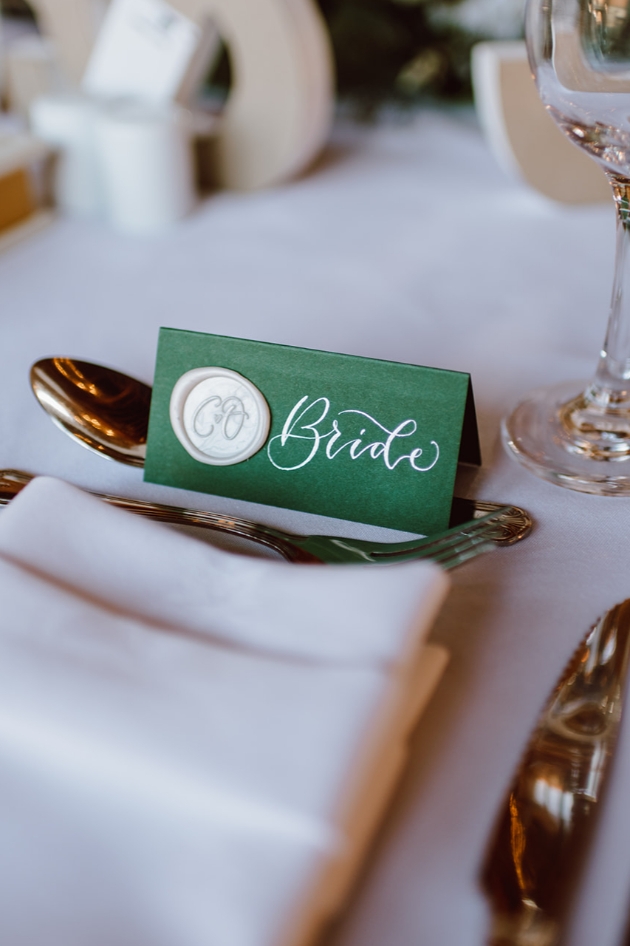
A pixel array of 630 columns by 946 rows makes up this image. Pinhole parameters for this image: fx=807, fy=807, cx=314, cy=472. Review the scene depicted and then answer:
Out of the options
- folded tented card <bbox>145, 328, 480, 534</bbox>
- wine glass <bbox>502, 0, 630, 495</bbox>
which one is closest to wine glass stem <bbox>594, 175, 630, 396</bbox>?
wine glass <bbox>502, 0, 630, 495</bbox>

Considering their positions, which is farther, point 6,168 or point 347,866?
point 6,168

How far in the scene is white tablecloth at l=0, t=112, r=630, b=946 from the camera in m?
0.25

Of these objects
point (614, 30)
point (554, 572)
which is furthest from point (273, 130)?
point (554, 572)

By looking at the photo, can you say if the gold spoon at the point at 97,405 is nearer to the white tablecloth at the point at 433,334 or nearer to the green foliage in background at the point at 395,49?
the white tablecloth at the point at 433,334

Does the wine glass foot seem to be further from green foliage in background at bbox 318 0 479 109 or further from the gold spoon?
green foliage in background at bbox 318 0 479 109

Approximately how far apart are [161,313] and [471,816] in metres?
0.49

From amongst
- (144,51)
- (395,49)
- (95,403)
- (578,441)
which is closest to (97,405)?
(95,403)

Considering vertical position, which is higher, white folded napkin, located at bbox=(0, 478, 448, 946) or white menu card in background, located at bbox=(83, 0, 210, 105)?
white menu card in background, located at bbox=(83, 0, 210, 105)

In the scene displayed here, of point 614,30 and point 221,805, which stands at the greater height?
point 614,30

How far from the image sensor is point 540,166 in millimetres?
834

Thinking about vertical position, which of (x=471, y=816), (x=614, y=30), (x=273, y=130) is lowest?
(x=471, y=816)

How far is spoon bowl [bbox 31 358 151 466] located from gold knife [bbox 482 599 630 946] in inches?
10.6

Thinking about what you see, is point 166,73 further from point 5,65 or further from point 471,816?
point 471,816

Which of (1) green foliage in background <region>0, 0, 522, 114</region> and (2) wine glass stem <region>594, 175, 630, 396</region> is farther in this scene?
(1) green foliage in background <region>0, 0, 522, 114</region>
